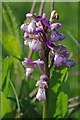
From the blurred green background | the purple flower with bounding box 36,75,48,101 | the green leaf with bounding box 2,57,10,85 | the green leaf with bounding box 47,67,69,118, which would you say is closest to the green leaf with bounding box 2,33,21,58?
the blurred green background

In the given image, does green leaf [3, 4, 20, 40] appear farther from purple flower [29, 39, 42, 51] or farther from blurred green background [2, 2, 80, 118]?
purple flower [29, 39, 42, 51]

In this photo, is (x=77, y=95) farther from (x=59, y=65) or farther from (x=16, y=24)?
(x=59, y=65)

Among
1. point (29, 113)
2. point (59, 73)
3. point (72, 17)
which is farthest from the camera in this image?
point (72, 17)

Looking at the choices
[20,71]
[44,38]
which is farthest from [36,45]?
[20,71]

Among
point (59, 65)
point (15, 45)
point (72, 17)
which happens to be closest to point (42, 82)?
point (59, 65)

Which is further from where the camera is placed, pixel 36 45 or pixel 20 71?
pixel 20 71

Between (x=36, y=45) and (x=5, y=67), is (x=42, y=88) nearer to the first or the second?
(x=36, y=45)
